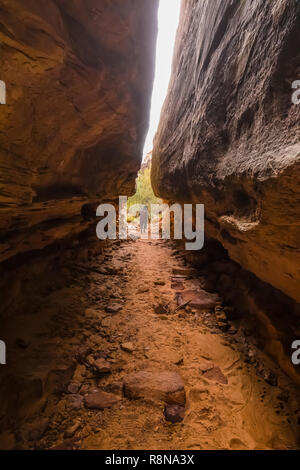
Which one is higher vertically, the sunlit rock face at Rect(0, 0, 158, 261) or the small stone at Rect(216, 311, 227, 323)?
the sunlit rock face at Rect(0, 0, 158, 261)

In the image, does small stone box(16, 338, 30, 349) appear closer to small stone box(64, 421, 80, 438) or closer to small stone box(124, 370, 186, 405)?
small stone box(64, 421, 80, 438)

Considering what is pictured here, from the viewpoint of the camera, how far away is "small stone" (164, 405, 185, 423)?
2.03 meters

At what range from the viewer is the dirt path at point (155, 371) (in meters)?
1.88

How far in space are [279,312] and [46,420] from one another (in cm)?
257

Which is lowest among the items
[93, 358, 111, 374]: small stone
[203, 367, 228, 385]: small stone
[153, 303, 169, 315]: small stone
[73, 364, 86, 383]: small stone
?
[203, 367, 228, 385]: small stone

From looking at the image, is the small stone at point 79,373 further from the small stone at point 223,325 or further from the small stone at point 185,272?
the small stone at point 185,272

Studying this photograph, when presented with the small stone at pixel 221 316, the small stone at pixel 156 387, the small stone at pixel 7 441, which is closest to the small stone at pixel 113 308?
the small stone at pixel 156 387

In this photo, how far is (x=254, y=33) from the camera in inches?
86.8

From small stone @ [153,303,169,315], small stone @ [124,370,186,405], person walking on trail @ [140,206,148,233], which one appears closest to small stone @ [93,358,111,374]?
small stone @ [124,370,186,405]

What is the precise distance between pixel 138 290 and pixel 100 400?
2.18 meters

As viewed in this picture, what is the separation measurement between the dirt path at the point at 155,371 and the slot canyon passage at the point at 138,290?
0.01 m

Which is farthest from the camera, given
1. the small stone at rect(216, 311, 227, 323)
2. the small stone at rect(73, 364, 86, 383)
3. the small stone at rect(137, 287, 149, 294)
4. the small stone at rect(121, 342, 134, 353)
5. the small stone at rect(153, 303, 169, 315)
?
the small stone at rect(137, 287, 149, 294)

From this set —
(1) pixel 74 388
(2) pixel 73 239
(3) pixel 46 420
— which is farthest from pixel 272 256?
(2) pixel 73 239

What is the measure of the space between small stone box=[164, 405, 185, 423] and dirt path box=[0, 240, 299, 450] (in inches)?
1.5
